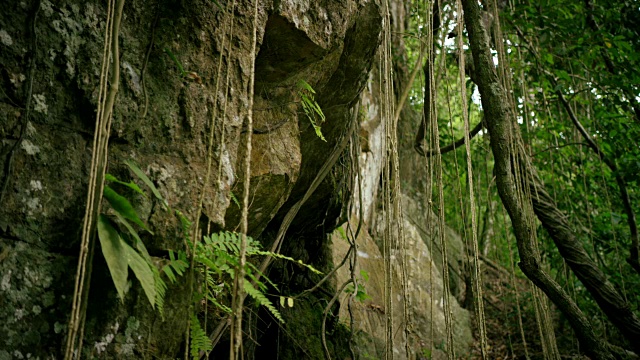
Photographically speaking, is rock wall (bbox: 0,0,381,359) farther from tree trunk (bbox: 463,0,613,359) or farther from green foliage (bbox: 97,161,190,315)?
tree trunk (bbox: 463,0,613,359)

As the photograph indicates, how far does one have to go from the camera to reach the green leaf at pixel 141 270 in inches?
43.6

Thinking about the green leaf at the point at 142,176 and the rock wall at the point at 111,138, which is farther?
the green leaf at the point at 142,176

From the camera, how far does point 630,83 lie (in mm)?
3344

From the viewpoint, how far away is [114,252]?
1102mm

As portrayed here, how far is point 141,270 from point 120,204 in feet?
0.54

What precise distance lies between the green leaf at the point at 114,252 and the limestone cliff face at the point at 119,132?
0.30 ft

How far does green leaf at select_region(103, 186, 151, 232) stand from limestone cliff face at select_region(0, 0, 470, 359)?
0.11 m

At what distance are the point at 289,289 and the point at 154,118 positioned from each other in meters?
1.64

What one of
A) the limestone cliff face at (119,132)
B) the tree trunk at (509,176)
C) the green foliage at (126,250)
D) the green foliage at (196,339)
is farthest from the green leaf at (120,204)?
the tree trunk at (509,176)

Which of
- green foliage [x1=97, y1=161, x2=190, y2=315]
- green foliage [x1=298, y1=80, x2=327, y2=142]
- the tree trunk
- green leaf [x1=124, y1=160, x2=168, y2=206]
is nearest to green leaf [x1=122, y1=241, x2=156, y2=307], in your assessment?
green foliage [x1=97, y1=161, x2=190, y2=315]

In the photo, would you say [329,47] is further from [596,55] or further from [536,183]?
[596,55]

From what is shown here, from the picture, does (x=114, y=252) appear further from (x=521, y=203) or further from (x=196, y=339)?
(x=521, y=203)

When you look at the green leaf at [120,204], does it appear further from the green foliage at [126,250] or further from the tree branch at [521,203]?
the tree branch at [521,203]

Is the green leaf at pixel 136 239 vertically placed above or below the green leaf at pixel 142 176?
below
